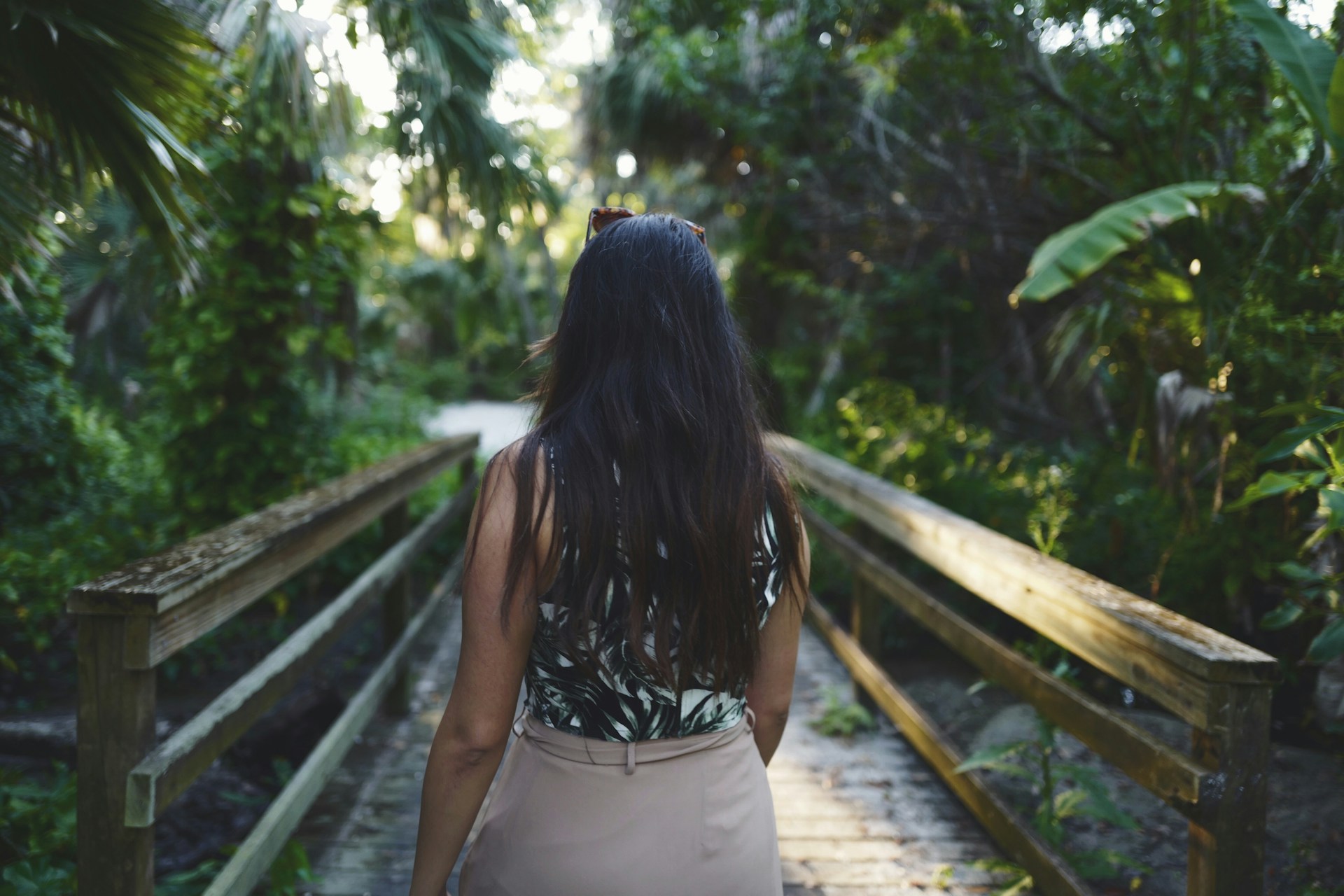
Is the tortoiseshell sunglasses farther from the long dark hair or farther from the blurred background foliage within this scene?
the blurred background foliage

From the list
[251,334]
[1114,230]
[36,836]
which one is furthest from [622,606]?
[251,334]

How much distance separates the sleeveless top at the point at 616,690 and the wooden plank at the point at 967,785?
716 mm

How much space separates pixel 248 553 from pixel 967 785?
2.22 meters

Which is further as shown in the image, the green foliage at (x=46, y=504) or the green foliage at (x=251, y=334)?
the green foliage at (x=251, y=334)

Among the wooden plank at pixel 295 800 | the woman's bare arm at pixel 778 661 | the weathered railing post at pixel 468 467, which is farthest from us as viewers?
the weathered railing post at pixel 468 467

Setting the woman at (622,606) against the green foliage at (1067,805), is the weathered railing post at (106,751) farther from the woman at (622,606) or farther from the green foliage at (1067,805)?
the green foliage at (1067,805)

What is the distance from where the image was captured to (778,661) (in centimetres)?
152

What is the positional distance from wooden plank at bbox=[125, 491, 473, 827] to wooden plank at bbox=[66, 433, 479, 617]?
0.19 m

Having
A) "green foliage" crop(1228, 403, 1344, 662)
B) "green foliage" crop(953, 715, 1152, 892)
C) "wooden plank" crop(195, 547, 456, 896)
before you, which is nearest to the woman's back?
"wooden plank" crop(195, 547, 456, 896)

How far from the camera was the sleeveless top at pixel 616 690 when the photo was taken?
1296mm

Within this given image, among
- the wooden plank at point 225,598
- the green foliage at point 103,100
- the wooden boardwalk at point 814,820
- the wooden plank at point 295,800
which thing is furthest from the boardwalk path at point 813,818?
the green foliage at point 103,100

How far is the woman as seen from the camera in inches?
49.3

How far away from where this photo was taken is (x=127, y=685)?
68.1 inches

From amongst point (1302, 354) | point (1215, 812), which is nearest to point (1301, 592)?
point (1302, 354)
